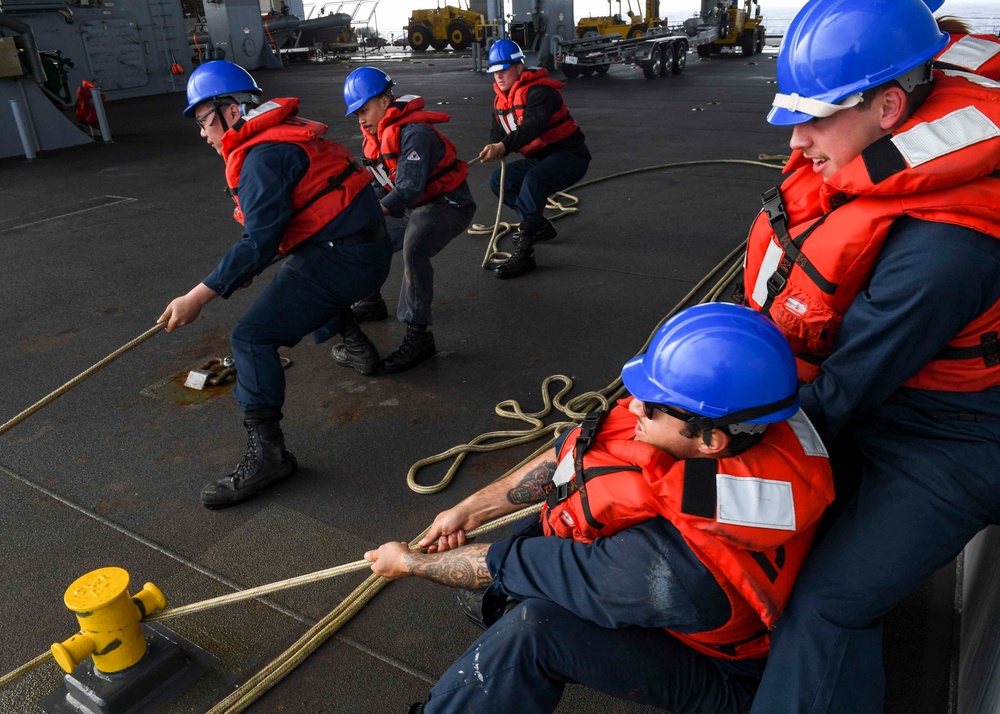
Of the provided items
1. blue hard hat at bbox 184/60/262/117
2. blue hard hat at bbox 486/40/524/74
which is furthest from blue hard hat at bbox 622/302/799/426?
blue hard hat at bbox 486/40/524/74

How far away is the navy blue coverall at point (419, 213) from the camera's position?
5.06 meters

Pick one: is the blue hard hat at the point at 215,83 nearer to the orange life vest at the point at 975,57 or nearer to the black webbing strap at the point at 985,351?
the orange life vest at the point at 975,57

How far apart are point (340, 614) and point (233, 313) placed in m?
3.70

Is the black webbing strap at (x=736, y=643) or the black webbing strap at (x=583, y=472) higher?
the black webbing strap at (x=583, y=472)

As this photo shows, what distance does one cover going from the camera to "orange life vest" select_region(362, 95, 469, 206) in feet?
17.0

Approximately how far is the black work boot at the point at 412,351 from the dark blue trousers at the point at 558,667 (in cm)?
309


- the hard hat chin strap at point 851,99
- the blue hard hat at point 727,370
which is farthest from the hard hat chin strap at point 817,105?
the blue hard hat at point 727,370

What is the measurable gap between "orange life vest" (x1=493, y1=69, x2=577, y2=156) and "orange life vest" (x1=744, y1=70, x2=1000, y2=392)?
14.8ft

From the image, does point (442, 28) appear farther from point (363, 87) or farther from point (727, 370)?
point (727, 370)

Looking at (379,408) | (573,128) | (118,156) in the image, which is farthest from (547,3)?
(379,408)

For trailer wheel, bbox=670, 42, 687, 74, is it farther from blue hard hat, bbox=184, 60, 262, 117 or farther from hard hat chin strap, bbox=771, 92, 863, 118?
hard hat chin strap, bbox=771, 92, 863, 118

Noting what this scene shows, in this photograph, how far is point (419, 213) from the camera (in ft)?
17.7

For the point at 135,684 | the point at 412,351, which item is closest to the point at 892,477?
the point at 135,684

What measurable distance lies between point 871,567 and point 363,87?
4221mm
